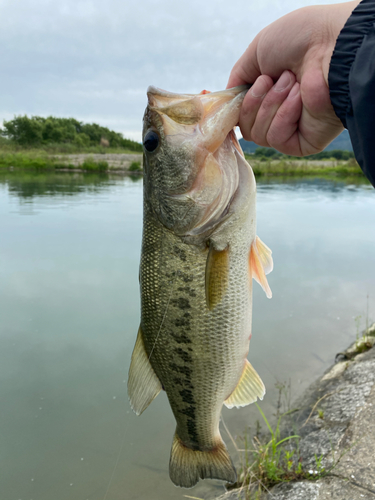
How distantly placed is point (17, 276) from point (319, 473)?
746 cm

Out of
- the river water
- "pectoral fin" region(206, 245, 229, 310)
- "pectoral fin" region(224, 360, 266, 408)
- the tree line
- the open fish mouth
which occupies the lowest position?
the river water

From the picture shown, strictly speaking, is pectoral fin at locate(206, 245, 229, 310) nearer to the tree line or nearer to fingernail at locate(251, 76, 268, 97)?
fingernail at locate(251, 76, 268, 97)

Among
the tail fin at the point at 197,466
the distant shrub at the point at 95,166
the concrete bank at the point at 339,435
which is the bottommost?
the concrete bank at the point at 339,435

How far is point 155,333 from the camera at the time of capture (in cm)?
172

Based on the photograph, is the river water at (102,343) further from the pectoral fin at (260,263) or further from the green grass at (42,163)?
the green grass at (42,163)

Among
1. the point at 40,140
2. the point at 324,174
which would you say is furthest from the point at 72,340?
the point at 40,140

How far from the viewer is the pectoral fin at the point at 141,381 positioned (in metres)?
1.75

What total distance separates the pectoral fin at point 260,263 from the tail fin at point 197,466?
99 cm

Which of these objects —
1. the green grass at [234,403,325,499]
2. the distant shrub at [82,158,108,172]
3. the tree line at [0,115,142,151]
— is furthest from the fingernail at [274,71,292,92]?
the tree line at [0,115,142,151]

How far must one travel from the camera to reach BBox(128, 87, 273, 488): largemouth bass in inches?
61.0

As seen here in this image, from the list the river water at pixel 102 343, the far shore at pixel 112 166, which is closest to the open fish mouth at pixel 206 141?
the river water at pixel 102 343

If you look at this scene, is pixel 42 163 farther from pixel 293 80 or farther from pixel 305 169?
pixel 293 80

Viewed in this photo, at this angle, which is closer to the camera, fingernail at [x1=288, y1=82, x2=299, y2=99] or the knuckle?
fingernail at [x1=288, y1=82, x2=299, y2=99]

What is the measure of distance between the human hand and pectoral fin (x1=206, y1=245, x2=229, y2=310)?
66cm
